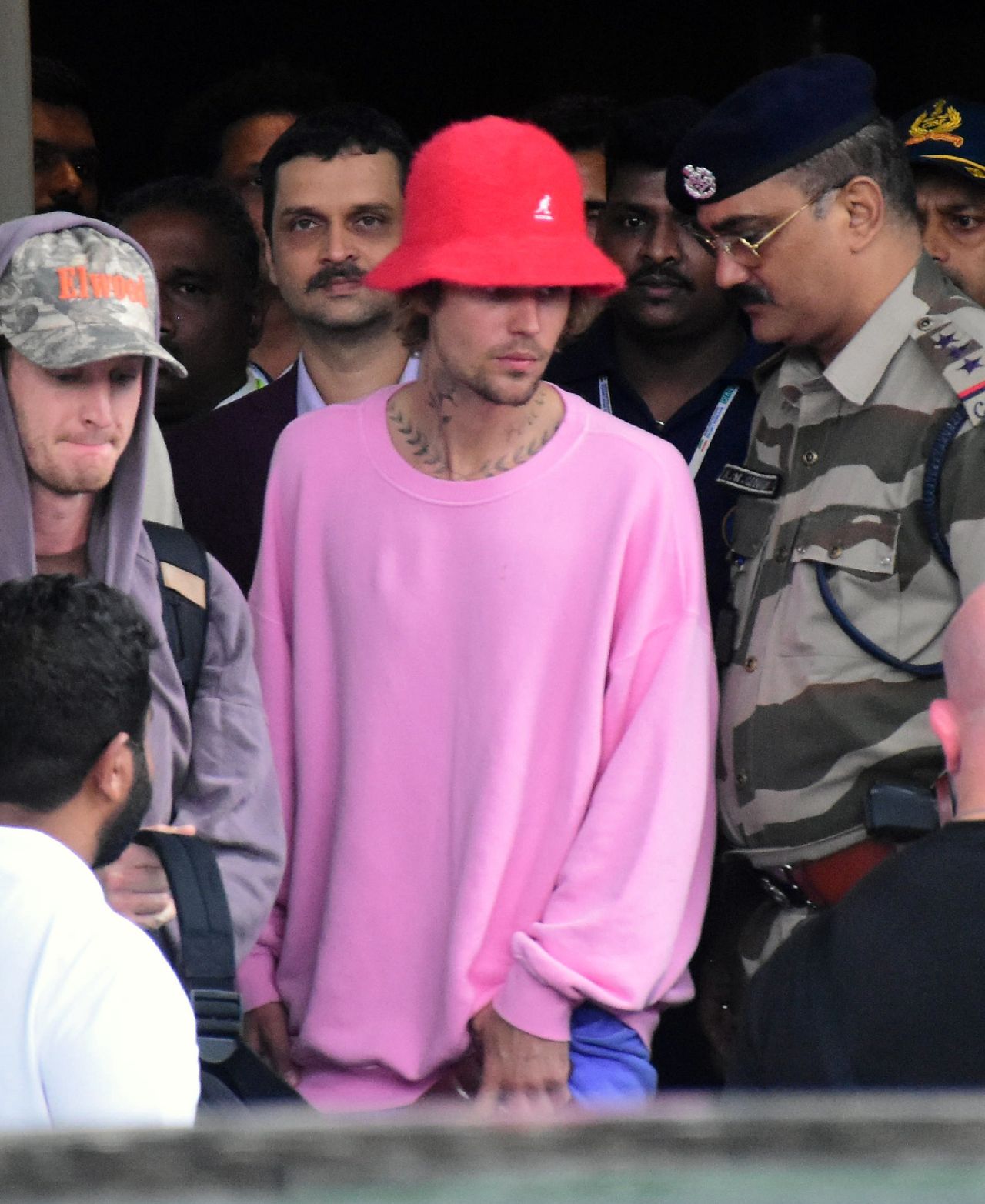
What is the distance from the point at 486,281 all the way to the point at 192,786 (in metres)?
0.80

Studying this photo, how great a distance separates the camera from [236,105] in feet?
16.5

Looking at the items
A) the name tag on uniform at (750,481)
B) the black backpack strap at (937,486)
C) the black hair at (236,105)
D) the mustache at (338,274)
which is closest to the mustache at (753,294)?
the name tag on uniform at (750,481)

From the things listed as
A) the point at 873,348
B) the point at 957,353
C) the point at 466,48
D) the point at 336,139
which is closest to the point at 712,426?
the point at 873,348

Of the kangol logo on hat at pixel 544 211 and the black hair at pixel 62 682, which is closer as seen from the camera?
the black hair at pixel 62 682

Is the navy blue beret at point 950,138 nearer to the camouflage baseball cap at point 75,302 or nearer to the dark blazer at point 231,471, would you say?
the dark blazer at point 231,471

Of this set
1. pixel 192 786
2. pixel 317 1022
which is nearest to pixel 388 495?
pixel 192 786

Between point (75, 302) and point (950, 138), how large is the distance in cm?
210

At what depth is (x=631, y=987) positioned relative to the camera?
241 centimetres

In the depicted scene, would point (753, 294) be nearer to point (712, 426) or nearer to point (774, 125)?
point (774, 125)

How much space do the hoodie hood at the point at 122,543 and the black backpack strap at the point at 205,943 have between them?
16 centimetres

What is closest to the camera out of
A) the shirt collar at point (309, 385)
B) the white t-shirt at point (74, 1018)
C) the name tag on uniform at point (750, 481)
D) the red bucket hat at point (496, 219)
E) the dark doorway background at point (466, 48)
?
the white t-shirt at point (74, 1018)

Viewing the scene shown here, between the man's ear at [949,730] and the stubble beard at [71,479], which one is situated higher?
the stubble beard at [71,479]

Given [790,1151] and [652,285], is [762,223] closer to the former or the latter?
[652,285]

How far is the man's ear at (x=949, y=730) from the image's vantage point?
1.77 m
